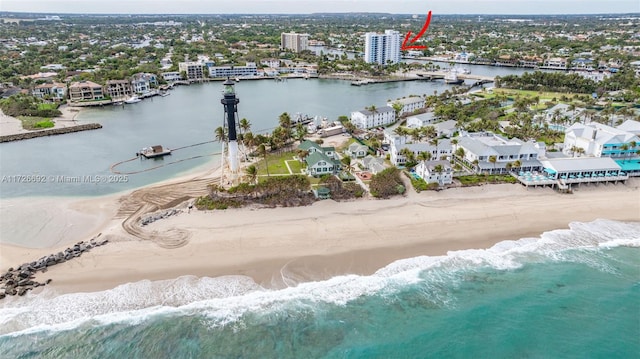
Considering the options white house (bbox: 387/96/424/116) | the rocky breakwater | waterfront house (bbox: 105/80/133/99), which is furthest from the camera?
waterfront house (bbox: 105/80/133/99)

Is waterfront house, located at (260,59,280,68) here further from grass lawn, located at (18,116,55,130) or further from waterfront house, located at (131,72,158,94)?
grass lawn, located at (18,116,55,130)

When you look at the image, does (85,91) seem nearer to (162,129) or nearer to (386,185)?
(162,129)

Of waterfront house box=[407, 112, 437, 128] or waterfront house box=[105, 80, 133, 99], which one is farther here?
waterfront house box=[105, 80, 133, 99]

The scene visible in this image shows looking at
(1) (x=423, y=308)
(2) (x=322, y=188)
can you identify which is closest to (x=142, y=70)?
(2) (x=322, y=188)

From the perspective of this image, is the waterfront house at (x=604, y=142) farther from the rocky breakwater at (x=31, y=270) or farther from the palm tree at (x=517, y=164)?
the rocky breakwater at (x=31, y=270)

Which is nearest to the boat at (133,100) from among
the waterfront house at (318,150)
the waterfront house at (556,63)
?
the waterfront house at (318,150)

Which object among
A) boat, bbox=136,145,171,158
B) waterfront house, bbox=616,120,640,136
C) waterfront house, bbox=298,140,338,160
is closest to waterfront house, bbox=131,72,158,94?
boat, bbox=136,145,171,158
